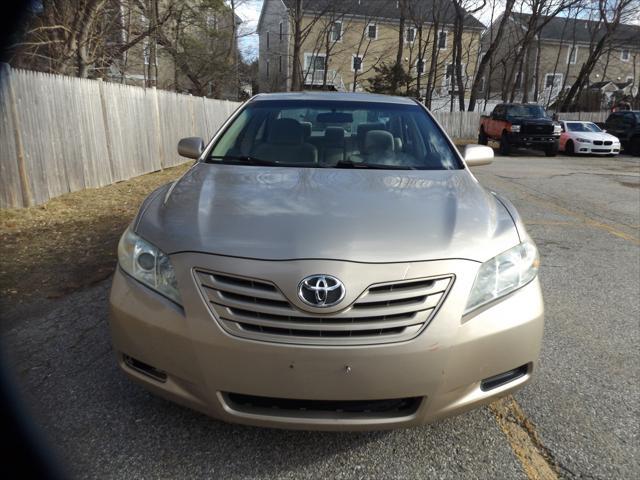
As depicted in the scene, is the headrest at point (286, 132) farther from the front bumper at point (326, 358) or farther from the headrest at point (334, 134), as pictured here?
the front bumper at point (326, 358)

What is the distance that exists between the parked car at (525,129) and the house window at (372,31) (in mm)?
23778

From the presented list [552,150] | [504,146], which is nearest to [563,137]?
[552,150]

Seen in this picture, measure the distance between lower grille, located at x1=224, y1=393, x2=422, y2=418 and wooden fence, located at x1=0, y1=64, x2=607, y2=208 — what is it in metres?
5.87

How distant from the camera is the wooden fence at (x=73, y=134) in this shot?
6.30 meters

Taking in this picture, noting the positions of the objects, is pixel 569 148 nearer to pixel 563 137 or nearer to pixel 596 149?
pixel 563 137

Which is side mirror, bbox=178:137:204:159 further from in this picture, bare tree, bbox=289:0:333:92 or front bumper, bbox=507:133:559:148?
bare tree, bbox=289:0:333:92

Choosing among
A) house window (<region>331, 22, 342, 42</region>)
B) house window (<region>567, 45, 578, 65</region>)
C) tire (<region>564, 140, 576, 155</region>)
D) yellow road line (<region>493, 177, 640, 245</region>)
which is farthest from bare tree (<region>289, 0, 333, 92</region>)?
house window (<region>567, 45, 578, 65</region>)

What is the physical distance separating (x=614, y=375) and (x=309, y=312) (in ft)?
7.02

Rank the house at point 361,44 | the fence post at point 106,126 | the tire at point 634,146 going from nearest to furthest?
the fence post at point 106,126, the tire at point 634,146, the house at point 361,44

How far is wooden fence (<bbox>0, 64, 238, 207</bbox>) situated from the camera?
6.30m

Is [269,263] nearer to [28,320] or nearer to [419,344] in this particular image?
[419,344]

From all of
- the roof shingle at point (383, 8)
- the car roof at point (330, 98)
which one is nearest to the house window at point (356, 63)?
the roof shingle at point (383, 8)

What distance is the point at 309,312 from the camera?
1783 mm

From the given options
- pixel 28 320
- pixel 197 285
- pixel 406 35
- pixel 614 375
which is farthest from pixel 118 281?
pixel 406 35
